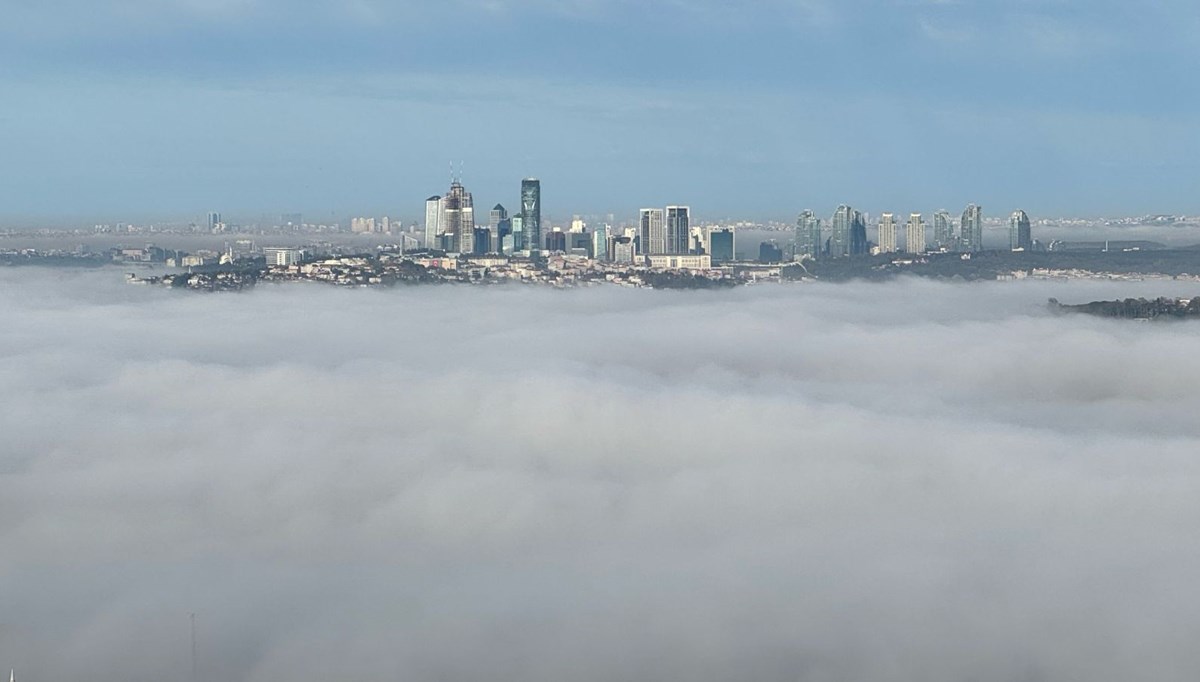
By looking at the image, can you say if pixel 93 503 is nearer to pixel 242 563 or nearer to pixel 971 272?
pixel 242 563

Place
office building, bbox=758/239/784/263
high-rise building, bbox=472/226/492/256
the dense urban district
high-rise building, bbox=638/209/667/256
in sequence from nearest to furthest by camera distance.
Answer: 1. the dense urban district
2. high-rise building, bbox=472/226/492/256
3. high-rise building, bbox=638/209/667/256
4. office building, bbox=758/239/784/263

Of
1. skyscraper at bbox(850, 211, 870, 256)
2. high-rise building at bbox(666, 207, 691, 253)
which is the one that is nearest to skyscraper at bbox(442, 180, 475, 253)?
high-rise building at bbox(666, 207, 691, 253)

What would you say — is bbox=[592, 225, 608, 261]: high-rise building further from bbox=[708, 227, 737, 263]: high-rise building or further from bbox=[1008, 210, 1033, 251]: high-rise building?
bbox=[1008, 210, 1033, 251]: high-rise building

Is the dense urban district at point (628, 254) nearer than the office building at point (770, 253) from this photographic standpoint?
Yes

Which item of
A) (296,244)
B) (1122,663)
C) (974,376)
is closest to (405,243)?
(296,244)

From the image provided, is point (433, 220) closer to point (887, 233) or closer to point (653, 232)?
point (653, 232)

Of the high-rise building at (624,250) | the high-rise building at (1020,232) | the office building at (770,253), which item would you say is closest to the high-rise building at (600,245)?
the high-rise building at (624,250)

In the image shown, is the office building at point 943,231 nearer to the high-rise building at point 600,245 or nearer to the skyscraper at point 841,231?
the skyscraper at point 841,231
